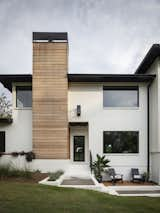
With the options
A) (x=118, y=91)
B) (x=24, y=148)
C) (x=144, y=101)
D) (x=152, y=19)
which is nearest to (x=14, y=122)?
(x=24, y=148)

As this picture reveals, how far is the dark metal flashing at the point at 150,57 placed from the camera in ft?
65.3

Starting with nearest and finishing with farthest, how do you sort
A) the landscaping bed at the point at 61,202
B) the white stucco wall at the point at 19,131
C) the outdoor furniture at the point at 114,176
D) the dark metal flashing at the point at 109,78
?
the landscaping bed at the point at 61,202 < the outdoor furniture at the point at 114,176 < the dark metal flashing at the point at 109,78 < the white stucco wall at the point at 19,131

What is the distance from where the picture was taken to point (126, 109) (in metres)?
23.4

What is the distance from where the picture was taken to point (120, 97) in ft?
77.9

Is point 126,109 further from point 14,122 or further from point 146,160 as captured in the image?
point 14,122

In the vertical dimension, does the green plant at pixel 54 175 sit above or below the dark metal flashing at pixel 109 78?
below

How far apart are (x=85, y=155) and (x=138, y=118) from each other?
4.36m

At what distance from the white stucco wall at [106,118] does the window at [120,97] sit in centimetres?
34

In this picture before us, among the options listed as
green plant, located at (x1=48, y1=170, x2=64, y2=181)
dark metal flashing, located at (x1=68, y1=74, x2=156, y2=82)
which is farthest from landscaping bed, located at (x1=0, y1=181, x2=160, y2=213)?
dark metal flashing, located at (x1=68, y1=74, x2=156, y2=82)

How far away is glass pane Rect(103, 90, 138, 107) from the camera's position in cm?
2364

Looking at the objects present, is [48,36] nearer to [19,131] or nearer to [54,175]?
[19,131]

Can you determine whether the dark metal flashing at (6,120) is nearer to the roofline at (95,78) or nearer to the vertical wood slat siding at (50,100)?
the vertical wood slat siding at (50,100)

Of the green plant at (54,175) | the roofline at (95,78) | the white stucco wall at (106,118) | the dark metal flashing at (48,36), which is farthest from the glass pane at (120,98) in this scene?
the green plant at (54,175)

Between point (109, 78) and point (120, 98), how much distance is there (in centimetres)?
175
